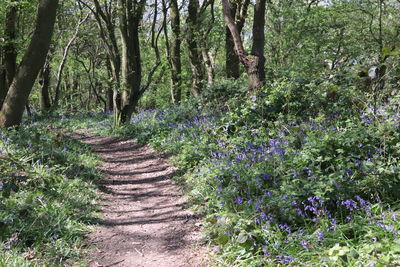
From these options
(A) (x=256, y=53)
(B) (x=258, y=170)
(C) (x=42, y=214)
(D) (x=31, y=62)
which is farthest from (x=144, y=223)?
(A) (x=256, y=53)

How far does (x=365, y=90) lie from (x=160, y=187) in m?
4.35

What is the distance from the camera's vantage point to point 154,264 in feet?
11.8

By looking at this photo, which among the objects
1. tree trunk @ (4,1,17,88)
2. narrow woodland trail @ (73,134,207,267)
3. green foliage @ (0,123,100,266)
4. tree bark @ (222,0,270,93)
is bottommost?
narrow woodland trail @ (73,134,207,267)

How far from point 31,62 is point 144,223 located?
5330mm

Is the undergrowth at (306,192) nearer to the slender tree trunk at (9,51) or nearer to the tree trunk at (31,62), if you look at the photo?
the tree trunk at (31,62)

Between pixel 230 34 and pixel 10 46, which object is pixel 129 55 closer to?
pixel 230 34

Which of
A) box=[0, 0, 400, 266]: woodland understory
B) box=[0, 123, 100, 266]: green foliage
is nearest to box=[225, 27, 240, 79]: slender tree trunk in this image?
box=[0, 0, 400, 266]: woodland understory

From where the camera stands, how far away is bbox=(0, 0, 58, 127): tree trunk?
25.1 feet

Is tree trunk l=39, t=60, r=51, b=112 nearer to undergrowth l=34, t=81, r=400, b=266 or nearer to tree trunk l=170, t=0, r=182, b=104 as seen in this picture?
tree trunk l=170, t=0, r=182, b=104

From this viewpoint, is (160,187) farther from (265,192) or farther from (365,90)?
(365,90)

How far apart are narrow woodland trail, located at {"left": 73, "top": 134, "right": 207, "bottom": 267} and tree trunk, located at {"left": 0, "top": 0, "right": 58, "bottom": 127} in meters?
2.69

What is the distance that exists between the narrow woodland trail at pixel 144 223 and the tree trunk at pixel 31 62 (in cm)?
269

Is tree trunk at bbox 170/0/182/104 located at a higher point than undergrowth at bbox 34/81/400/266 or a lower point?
higher

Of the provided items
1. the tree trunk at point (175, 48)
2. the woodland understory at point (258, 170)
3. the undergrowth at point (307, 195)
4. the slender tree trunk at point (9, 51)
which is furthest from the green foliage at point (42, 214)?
the tree trunk at point (175, 48)
